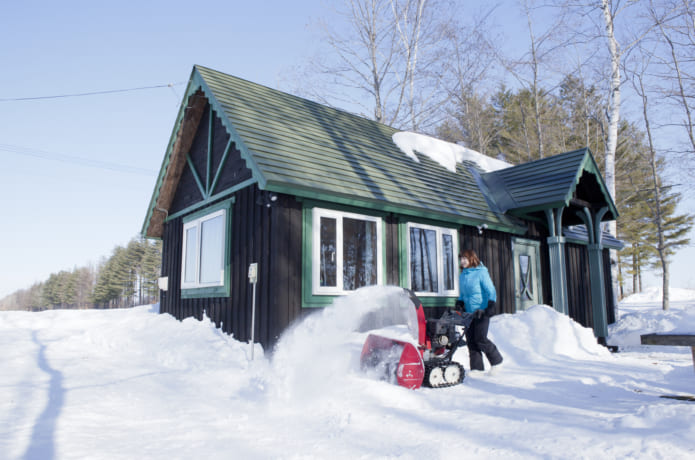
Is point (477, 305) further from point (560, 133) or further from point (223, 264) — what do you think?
point (560, 133)

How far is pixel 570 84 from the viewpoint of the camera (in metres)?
24.7

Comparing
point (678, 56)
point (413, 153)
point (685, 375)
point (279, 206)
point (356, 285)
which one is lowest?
point (685, 375)

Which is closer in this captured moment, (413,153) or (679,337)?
(679,337)

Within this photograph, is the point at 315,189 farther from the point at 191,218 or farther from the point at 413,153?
the point at 413,153

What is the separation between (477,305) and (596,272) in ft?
23.9

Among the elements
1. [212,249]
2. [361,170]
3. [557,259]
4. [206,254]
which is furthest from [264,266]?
[557,259]

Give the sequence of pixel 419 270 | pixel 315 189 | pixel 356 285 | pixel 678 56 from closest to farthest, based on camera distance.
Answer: pixel 315 189 → pixel 356 285 → pixel 419 270 → pixel 678 56

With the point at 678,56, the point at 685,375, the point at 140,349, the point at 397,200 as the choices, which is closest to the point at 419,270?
the point at 397,200

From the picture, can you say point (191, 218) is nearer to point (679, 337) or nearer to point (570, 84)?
point (679, 337)

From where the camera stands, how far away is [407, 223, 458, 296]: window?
1001 centimetres

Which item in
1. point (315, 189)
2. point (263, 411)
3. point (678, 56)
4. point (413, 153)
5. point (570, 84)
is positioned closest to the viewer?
point (263, 411)

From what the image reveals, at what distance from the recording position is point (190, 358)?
23.7ft

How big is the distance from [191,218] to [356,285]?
4505 millimetres

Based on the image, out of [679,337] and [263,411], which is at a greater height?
[679,337]
